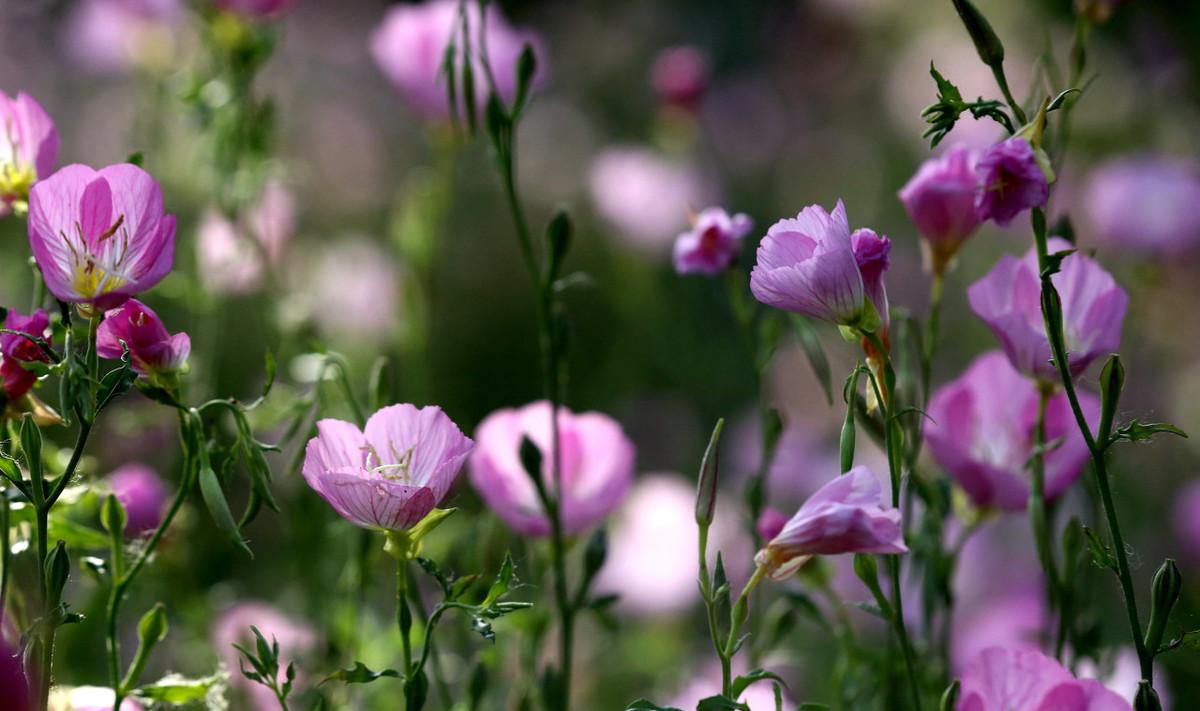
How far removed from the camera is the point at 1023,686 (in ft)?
1.86

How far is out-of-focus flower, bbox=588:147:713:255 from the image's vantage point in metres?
1.68

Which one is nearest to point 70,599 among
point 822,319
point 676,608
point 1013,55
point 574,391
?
point 676,608

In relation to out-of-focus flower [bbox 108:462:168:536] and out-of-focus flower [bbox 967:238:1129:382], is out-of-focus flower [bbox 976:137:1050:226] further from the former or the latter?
out-of-focus flower [bbox 108:462:168:536]

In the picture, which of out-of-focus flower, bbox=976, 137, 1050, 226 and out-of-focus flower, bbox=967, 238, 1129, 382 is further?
out-of-focus flower, bbox=967, 238, 1129, 382

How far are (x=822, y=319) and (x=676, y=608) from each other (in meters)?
0.87

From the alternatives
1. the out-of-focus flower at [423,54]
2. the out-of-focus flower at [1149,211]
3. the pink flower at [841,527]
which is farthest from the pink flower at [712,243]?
the out-of-focus flower at [1149,211]

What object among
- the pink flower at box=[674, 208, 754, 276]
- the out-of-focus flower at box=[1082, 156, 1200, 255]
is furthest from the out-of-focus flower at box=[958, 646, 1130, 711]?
the out-of-focus flower at box=[1082, 156, 1200, 255]

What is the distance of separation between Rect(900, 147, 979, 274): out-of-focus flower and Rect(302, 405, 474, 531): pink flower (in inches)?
10.3

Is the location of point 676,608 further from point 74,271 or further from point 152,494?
point 74,271

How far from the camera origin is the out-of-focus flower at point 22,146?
0.59m

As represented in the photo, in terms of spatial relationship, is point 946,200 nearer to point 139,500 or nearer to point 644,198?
point 139,500

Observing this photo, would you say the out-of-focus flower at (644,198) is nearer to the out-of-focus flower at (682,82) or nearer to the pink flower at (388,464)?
the out-of-focus flower at (682,82)

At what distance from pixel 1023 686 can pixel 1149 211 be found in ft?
4.31

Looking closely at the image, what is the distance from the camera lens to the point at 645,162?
1.92 meters
